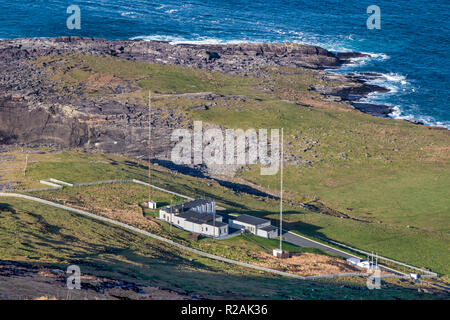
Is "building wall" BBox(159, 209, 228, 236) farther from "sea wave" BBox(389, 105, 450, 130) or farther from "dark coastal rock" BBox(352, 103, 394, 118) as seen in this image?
"sea wave" BBox(389, 105, 450, 130)

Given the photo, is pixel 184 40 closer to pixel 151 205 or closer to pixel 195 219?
pixel 151 205

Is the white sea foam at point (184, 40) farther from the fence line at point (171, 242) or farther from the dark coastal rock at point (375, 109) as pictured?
the fence line at point (171, 242)

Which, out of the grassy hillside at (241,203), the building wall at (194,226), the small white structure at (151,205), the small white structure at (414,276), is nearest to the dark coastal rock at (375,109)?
the grassy hillside at (241,203)

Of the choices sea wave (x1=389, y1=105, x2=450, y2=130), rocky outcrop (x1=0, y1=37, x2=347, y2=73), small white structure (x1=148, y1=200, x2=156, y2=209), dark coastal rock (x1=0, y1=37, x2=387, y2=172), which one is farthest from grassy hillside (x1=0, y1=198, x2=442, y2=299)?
rocky outcrop (x1=0, y1=37, x2=347, y2=73)

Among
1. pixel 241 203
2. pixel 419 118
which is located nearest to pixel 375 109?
Answer: pixel 419 118

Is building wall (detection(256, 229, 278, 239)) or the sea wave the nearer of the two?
building wall (detection(256, 229, 278, 239))

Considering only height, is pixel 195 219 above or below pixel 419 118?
below
